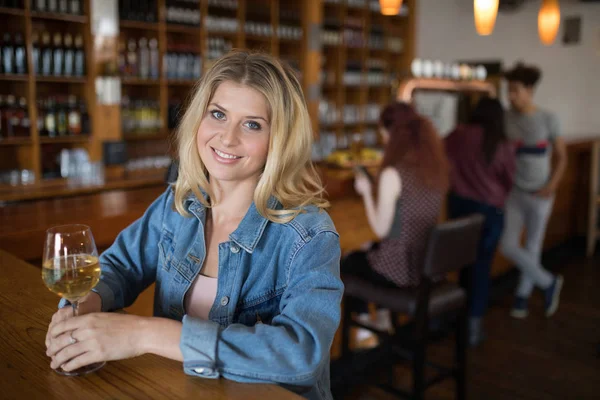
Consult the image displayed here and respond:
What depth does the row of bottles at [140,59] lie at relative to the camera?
491 cm

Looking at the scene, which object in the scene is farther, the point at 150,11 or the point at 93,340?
the point at 150,11

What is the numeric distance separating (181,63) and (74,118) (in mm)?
1171

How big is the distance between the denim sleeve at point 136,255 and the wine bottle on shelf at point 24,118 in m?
3.60

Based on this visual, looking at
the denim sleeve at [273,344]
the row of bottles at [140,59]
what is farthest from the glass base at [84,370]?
the row of bottles at [140,59]

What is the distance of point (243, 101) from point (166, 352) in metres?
0.54

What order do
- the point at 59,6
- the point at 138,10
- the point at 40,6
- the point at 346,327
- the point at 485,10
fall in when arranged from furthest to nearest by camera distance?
the point at 138,10 → the point at 59,6 → the point at 40,6 → the point at 485,10 → the point at 346,327

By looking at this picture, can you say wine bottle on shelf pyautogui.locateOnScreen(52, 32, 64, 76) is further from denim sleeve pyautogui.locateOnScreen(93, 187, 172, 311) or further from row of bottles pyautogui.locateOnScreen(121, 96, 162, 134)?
denim sleeve pyautogui.locateOnScreen(93, 187, 172, 311)

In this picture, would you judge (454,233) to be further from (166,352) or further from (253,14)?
(253,14)

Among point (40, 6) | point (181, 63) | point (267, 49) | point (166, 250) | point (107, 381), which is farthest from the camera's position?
point (181, 63)

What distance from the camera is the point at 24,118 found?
4.40m

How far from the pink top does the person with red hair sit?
1.50 meters

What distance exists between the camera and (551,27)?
3881 mm

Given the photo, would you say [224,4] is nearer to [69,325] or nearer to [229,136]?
[229,136]

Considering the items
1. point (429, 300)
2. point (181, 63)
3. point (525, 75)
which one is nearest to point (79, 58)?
point (181, 63)
